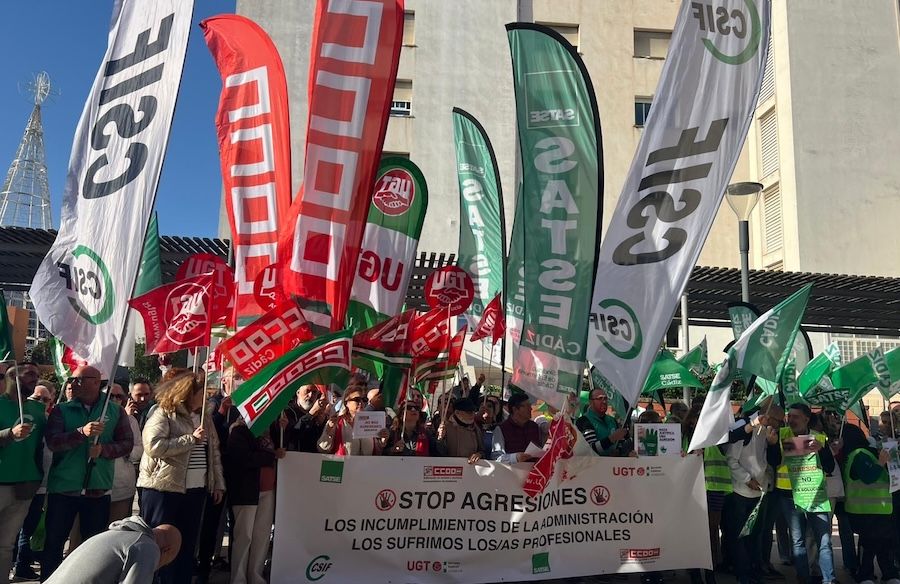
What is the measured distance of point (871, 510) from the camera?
8.23 metres

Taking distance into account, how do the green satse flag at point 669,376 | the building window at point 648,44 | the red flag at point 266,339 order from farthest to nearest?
the building window at point 648,44 → the green satse flag at point 669,376 → the red flag at point 266,339

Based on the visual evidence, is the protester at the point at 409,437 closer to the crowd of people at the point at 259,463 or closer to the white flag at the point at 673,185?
the crowd of people at the point at 259,463

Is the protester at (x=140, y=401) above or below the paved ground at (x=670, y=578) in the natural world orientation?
above

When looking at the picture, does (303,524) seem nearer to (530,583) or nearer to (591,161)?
(530,583)

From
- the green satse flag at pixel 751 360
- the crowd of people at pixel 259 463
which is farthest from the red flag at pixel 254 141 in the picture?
the green satse flag at pixel 751 360

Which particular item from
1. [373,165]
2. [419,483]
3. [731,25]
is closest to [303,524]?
[419,483]

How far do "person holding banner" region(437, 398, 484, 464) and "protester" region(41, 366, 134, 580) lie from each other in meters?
Result: 2.91

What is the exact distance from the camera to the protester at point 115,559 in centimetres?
282

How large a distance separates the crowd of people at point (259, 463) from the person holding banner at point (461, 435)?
1 cm

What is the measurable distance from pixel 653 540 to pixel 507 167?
23.5 m

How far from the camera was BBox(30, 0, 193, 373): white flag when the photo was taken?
19.1 feet

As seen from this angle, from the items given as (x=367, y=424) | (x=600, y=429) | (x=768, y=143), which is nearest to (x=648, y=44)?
(x=768, y=143)

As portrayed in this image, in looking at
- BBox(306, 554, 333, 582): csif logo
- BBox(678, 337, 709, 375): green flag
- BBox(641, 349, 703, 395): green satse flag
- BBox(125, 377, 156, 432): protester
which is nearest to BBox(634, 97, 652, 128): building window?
BBox(678, 337, 709, 375): green flag

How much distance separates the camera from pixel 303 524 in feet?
22.1
